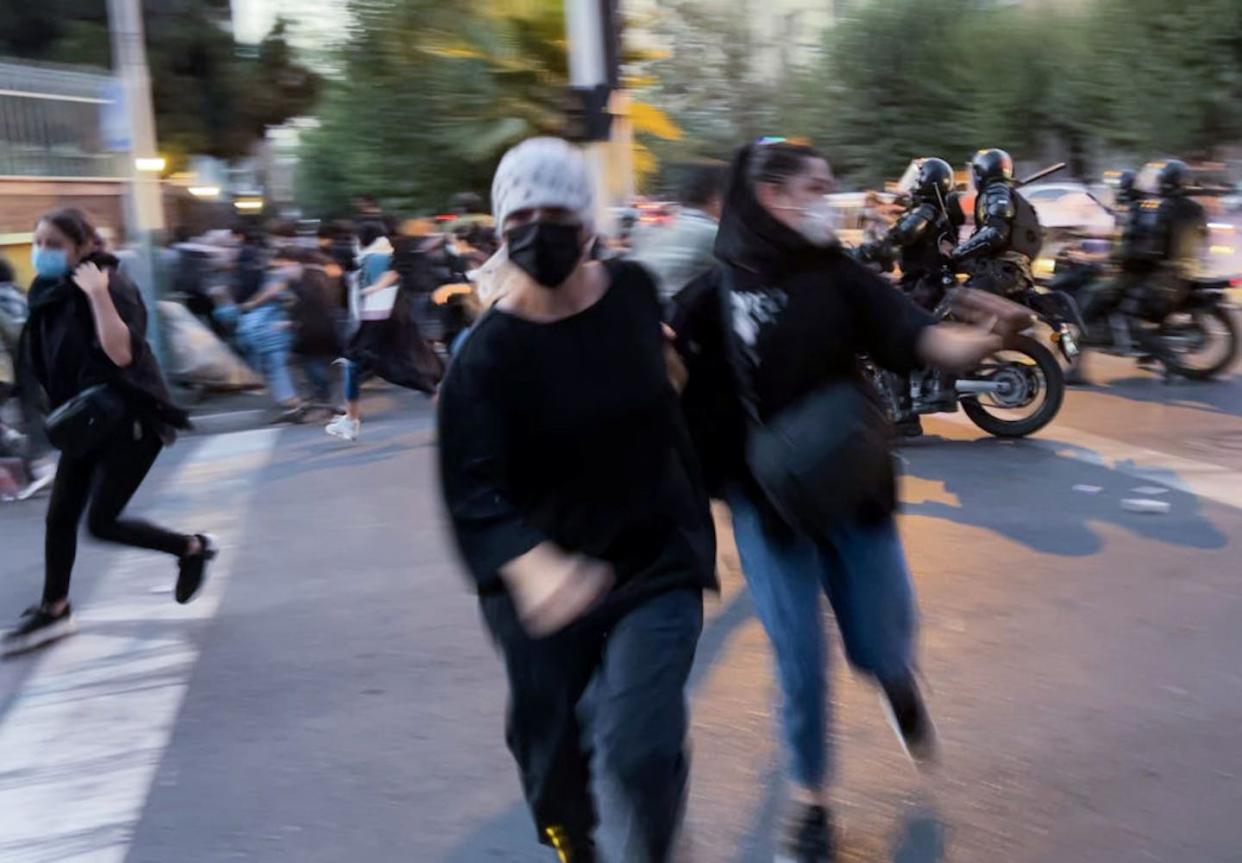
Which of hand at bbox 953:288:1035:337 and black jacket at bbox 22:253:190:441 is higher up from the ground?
hand at bbox 953:288:1035:337

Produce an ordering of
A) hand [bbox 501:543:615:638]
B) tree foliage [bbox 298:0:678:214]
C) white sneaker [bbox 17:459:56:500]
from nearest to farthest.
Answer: hand [bbox 501:543:615:638] → white sneaker [bbox 17:459:56:500] → tree foliage [bbox 298:0:678:214]

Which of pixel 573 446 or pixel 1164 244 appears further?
pixel 1164 244

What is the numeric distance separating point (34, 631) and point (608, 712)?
11.6 ft

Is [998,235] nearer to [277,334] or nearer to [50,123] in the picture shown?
[277,334]

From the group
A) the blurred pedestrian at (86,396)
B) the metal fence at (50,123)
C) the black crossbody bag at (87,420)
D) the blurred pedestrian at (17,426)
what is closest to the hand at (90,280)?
the blurred pedestrian at (86,396)

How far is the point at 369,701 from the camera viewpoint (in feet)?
14.6

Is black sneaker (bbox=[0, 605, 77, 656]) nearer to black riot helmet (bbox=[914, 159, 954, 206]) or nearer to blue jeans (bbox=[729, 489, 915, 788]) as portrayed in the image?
blue jeans (bbox=[729, 489, 915, 788])

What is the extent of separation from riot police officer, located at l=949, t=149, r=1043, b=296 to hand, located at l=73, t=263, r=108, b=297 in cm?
515

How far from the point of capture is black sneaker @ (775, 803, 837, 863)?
10.4 ft

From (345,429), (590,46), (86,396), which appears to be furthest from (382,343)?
(86,396)

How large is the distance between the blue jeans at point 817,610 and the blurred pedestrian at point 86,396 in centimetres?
278

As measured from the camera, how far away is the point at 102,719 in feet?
14.5

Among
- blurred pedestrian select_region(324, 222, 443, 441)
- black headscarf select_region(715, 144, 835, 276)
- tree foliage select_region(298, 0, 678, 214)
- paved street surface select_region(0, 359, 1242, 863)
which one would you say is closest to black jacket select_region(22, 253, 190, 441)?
paved street surface select_region(0, 359, 1242, 863)

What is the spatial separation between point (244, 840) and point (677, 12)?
4037 centimetres
